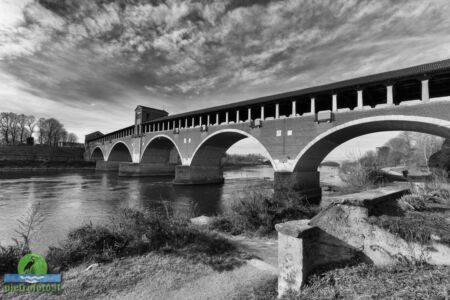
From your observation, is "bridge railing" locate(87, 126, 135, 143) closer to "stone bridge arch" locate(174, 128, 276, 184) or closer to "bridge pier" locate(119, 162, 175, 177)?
"bridge pier" locate(119, 162, 175, 177)

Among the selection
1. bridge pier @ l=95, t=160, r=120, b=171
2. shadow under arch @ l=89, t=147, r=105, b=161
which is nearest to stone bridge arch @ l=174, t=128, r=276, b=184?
bridge pier @ l=95, t=160, r=120, b=171

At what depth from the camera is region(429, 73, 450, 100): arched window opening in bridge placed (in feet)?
47.5

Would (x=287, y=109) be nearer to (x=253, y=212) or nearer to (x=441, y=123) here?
(x=441, y=123)

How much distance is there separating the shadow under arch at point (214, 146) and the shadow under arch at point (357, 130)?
8.97 meters

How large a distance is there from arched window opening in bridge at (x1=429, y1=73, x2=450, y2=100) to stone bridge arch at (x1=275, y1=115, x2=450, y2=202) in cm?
304

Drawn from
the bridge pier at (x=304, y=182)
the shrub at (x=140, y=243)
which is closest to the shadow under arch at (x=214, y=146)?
the bridge pier at (x=304, y=182)

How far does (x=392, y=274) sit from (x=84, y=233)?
253 inches

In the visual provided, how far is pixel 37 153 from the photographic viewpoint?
236 ft

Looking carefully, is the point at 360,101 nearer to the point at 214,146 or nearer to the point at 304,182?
the point at 304,182

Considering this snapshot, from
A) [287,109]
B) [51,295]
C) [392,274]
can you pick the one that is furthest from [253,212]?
[287,109]

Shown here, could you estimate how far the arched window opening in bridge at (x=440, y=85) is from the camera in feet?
47.5

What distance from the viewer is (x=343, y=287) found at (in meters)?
3.07

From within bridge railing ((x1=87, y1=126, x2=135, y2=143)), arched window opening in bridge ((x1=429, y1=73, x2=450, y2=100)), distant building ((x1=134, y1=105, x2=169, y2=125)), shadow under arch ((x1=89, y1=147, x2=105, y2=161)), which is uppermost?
distant building ((x1=134, y1=105, x2=169, y2=125))

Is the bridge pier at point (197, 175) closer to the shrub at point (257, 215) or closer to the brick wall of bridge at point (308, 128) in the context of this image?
the brick wall of bridge at point (308, 128)
